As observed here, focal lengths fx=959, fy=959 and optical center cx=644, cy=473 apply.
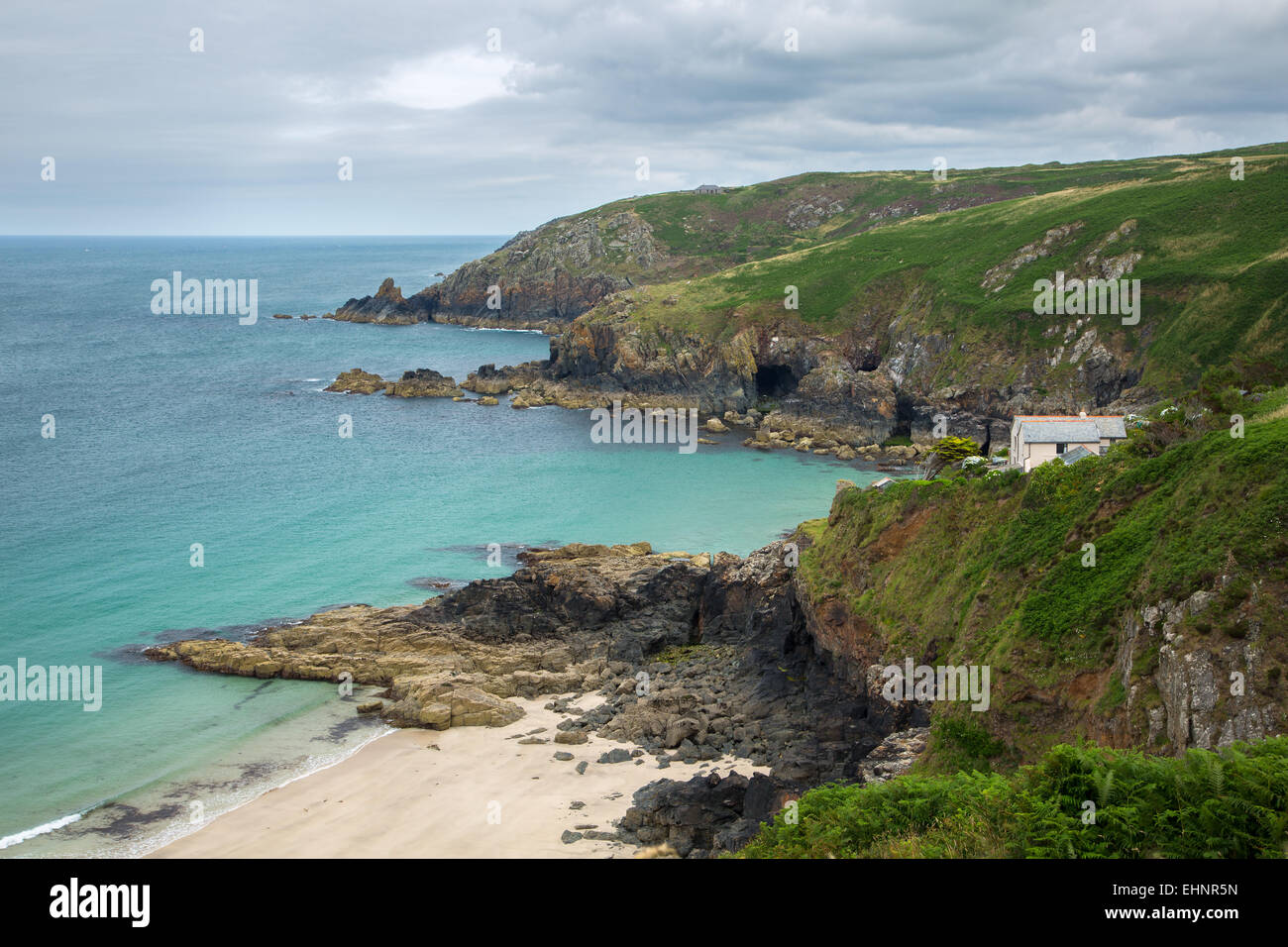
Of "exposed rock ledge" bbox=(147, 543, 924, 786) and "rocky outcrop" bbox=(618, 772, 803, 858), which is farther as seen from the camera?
"exposed rock ledge" bbox=(147, 543, 924, 786)

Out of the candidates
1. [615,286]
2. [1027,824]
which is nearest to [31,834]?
[1027,824]

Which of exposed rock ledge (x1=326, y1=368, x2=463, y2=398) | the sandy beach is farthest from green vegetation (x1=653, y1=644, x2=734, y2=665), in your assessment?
exposed rock ledge (x1=326, y1=368, x2=463, y2=398)

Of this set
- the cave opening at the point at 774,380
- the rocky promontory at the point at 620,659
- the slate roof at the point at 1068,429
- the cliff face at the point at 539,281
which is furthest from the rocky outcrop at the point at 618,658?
the cliff face at the point at 539,281

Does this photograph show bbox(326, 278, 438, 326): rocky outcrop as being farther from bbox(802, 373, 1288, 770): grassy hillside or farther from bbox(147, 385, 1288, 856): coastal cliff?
bbox(802, 373, 1288, 770): grassy hillside

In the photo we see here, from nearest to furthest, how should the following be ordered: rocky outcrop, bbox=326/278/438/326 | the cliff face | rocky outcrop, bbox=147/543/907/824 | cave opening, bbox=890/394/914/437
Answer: rocky outcrop, bbox=147/543/907/824
cave opening, bbox=890/394/914/437
the cliff face
rocky outcrop, bbox=326/278/438/326

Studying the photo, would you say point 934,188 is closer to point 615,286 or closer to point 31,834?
point 615,286

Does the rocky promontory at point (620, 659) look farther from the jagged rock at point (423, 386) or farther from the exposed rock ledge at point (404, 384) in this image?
the exposed rock ledge at point (404, 384)
